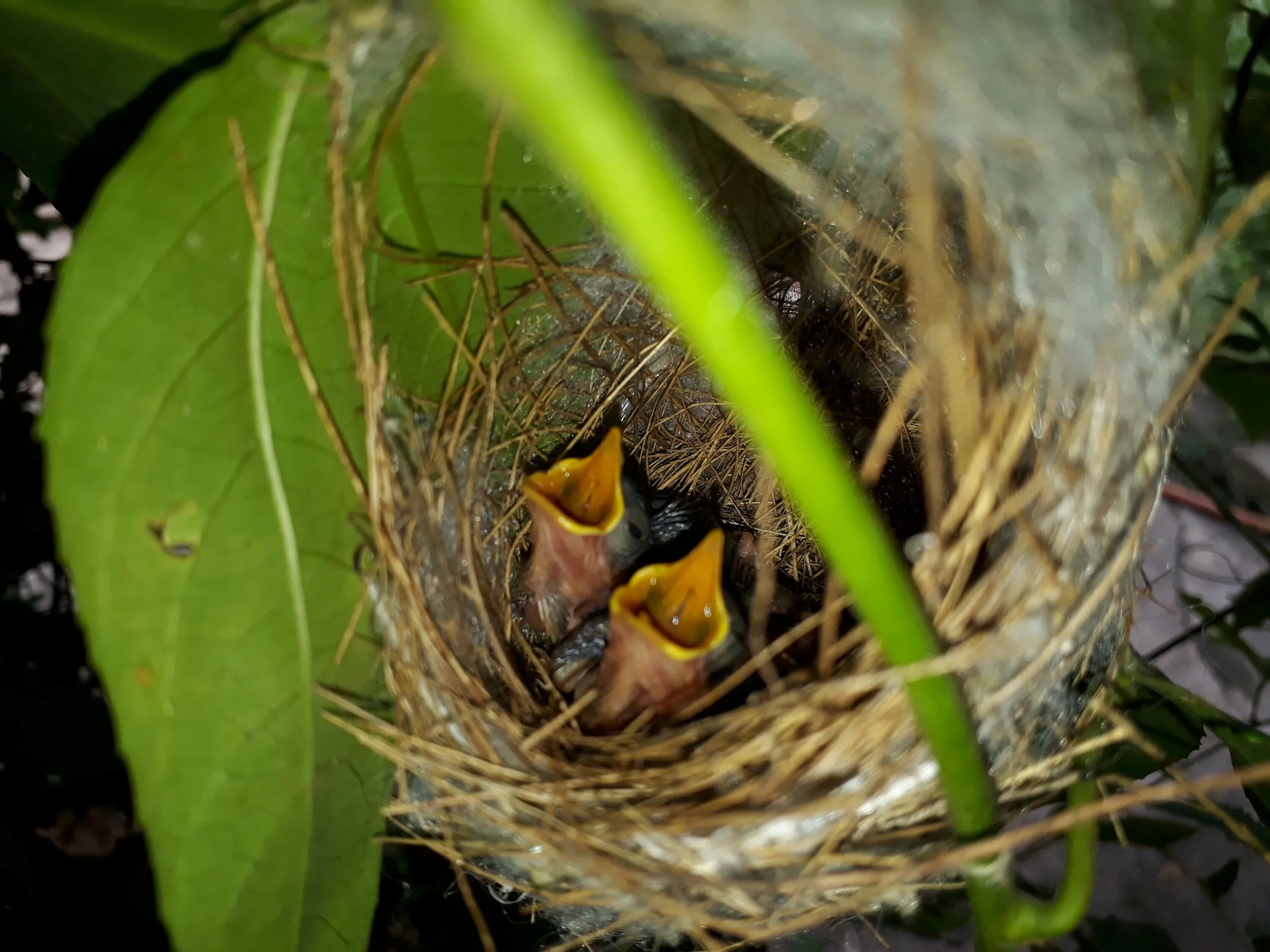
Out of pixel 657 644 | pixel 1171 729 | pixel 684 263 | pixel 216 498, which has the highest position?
pixel 684 263

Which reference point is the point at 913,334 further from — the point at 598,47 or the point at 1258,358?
the point at 598,47

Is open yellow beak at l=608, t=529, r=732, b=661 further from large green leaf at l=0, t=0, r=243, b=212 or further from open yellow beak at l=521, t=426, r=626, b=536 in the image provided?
large green leaf at l=0, t=0, r=243, b=212

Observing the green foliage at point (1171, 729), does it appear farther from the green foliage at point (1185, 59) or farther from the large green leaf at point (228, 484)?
the large green leaf at point (228, 484)

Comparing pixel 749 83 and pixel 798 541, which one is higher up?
pixel 749 83

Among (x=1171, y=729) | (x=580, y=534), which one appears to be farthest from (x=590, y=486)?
(x=1171, y=729)

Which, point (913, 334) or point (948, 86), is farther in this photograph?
point (913, 334)

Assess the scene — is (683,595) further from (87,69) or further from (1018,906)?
(87,69)

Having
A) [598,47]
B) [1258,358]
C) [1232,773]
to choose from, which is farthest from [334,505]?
[1258,358]
